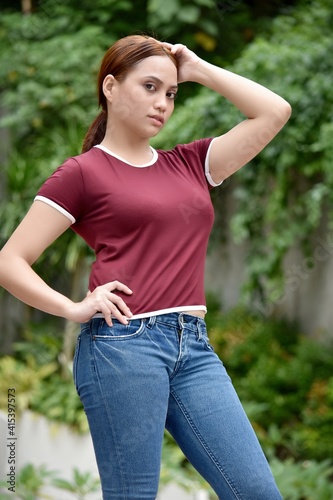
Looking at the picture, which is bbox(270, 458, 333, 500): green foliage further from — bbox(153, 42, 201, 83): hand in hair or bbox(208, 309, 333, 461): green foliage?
bbox(153, 42, 201, 83): hand in hair

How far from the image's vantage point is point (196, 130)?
17.4 ft

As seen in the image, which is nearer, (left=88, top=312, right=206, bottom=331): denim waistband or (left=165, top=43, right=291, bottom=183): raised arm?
(left=88, top=312, right=206, bottom=331): denim waistband

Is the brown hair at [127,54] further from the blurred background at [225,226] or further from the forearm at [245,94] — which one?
the blurred background at [225,226]

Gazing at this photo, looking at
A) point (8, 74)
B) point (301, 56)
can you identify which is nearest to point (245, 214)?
point (301, 56)

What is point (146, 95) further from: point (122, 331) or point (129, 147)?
point (122, 331)

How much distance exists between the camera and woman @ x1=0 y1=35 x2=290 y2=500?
5.78 feet

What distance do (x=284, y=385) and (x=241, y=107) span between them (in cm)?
315

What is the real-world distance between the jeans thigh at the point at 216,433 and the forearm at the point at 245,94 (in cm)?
56

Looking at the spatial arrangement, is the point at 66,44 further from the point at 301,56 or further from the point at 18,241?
the point at 18,241

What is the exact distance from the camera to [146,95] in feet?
6.16

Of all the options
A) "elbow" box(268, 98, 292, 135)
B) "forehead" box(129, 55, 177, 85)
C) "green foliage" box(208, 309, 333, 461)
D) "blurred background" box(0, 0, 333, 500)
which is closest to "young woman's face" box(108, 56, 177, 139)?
"forehead" box(129, 55, 177, 85)

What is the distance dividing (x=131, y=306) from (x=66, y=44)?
16.5 ft

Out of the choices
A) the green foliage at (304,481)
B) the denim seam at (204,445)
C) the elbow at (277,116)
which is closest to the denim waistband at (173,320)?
the denim seam at (204,445)

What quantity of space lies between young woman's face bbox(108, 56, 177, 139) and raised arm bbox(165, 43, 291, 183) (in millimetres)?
88
